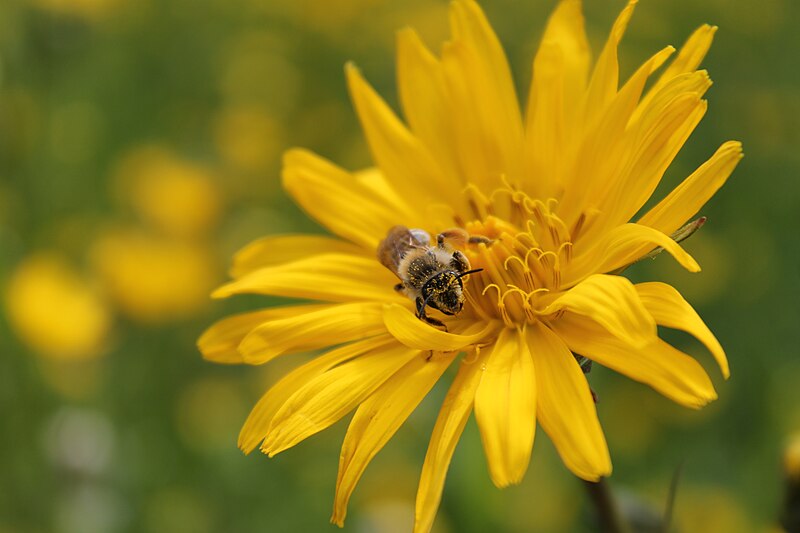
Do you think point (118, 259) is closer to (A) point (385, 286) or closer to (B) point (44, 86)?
(B) point (44, 86)

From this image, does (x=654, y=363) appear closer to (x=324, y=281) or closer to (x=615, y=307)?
(x=615, y=307)

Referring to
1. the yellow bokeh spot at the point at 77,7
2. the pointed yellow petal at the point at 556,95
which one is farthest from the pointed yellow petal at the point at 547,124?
the yellow bokeh spot at the point at 77,7

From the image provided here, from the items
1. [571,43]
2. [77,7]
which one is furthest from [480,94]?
[77,7]

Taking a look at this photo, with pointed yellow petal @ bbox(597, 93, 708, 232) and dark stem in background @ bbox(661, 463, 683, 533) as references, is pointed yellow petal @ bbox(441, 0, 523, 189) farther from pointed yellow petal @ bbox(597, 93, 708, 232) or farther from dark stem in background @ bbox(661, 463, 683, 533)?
dark stem in background @ bbox(661, 463, 683, 533)

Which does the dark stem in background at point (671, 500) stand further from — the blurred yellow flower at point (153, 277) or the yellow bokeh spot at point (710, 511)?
the blurred yellow flower at point (153, 277)

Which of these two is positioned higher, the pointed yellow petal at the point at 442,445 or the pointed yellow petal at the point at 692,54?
the pointed yellow petal at the point at 692,54
